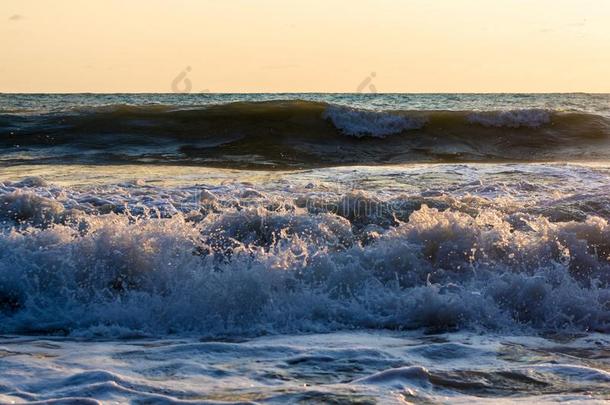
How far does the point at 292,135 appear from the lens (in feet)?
57.4

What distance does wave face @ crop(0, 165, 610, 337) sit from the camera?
5.14 meters

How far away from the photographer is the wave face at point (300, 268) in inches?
203

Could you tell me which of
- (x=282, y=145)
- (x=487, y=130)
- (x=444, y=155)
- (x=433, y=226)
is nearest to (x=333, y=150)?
(x=282, y=145)

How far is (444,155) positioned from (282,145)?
3337 mm

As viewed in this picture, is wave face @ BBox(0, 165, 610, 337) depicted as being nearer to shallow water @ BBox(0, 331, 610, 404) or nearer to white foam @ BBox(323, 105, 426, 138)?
shallow water @ BBox(0, 331, 610, 404)

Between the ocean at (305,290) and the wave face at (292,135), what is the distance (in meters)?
4.45

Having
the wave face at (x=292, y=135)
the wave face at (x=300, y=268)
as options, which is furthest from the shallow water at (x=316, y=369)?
the wave face at (x=292, y=135)

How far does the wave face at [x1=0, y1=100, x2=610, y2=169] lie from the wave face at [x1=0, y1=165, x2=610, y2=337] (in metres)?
6.34

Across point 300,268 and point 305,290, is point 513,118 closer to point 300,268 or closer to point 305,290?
point 300,268

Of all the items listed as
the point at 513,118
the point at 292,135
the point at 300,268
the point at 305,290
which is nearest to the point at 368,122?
the point at 292,135

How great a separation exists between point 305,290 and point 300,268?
13.6 inches

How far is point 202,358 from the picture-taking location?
425 cm

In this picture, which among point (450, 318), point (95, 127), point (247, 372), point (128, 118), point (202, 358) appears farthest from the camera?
point (128, 118)

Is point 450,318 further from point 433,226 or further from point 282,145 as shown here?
point 282,145
